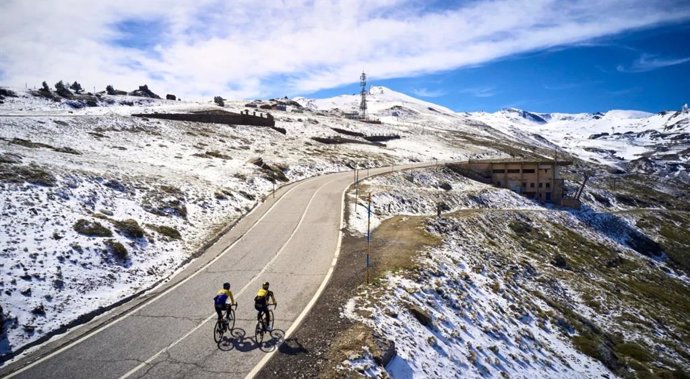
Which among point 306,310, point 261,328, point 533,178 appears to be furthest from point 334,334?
point 533,178

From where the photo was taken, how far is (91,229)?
19750 mm

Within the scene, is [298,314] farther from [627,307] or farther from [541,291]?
[627,307]

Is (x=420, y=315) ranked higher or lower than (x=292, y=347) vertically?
lower

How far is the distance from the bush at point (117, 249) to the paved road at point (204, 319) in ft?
9.93

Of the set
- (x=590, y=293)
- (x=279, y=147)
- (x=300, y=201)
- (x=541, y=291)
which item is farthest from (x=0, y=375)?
(x=279, y=147)

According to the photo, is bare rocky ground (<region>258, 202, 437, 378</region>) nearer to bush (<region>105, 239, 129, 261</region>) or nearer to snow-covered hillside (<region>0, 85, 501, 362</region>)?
snow-covered hillside (<region>0, 85, 501, 362</region>)

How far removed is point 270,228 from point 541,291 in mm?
19419

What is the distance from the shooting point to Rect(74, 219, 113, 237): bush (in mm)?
19406

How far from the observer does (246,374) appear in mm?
11172

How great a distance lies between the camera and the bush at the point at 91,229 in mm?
19406

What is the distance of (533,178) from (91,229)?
63.5m

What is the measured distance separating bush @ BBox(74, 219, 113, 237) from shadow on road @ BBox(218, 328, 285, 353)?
35.1 ft

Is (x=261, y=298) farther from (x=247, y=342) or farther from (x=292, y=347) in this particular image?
(x=292, y=347)

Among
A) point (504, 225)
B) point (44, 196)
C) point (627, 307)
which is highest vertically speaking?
point (44, 196)
